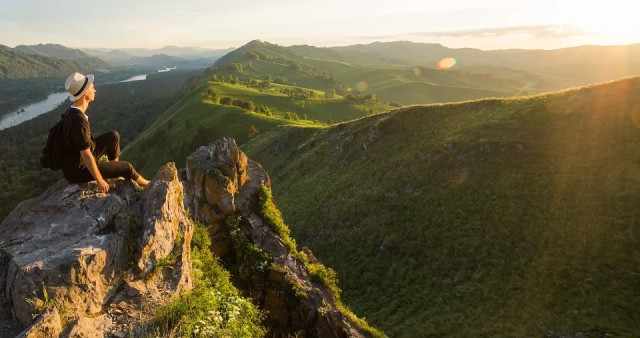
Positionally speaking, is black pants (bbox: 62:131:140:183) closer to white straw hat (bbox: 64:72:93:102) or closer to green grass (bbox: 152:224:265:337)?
white straw hat (bbox: 64:72:93:102)

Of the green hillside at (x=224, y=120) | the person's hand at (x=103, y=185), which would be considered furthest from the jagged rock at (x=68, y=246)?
the green hillside at (x=224, y=120)

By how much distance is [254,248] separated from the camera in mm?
17125

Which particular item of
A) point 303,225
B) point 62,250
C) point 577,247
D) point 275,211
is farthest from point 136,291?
point 303,225

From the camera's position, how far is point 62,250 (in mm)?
9289

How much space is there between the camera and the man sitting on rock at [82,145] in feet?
34.1

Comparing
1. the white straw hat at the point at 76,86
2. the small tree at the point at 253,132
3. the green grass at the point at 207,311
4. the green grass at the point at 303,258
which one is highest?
the white straw hat at the point at 76,86

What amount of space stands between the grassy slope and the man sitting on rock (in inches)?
889

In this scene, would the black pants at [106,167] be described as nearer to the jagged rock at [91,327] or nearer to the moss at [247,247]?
the jagged rock at [91,327]

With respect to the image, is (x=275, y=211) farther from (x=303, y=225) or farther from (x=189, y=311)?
(x=303, y=225)

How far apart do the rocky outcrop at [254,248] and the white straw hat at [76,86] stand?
8.68m

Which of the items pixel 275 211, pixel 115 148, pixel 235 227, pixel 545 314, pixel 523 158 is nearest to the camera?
pixel 115 148

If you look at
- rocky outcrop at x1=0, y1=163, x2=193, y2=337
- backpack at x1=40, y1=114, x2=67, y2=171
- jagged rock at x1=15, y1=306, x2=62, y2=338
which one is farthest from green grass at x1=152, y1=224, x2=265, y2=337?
backpack at x1=40, y1=114, x2=67, y2=171

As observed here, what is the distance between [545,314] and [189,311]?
24143mm

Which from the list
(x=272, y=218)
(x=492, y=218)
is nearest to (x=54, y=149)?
(x=272, y=218)
